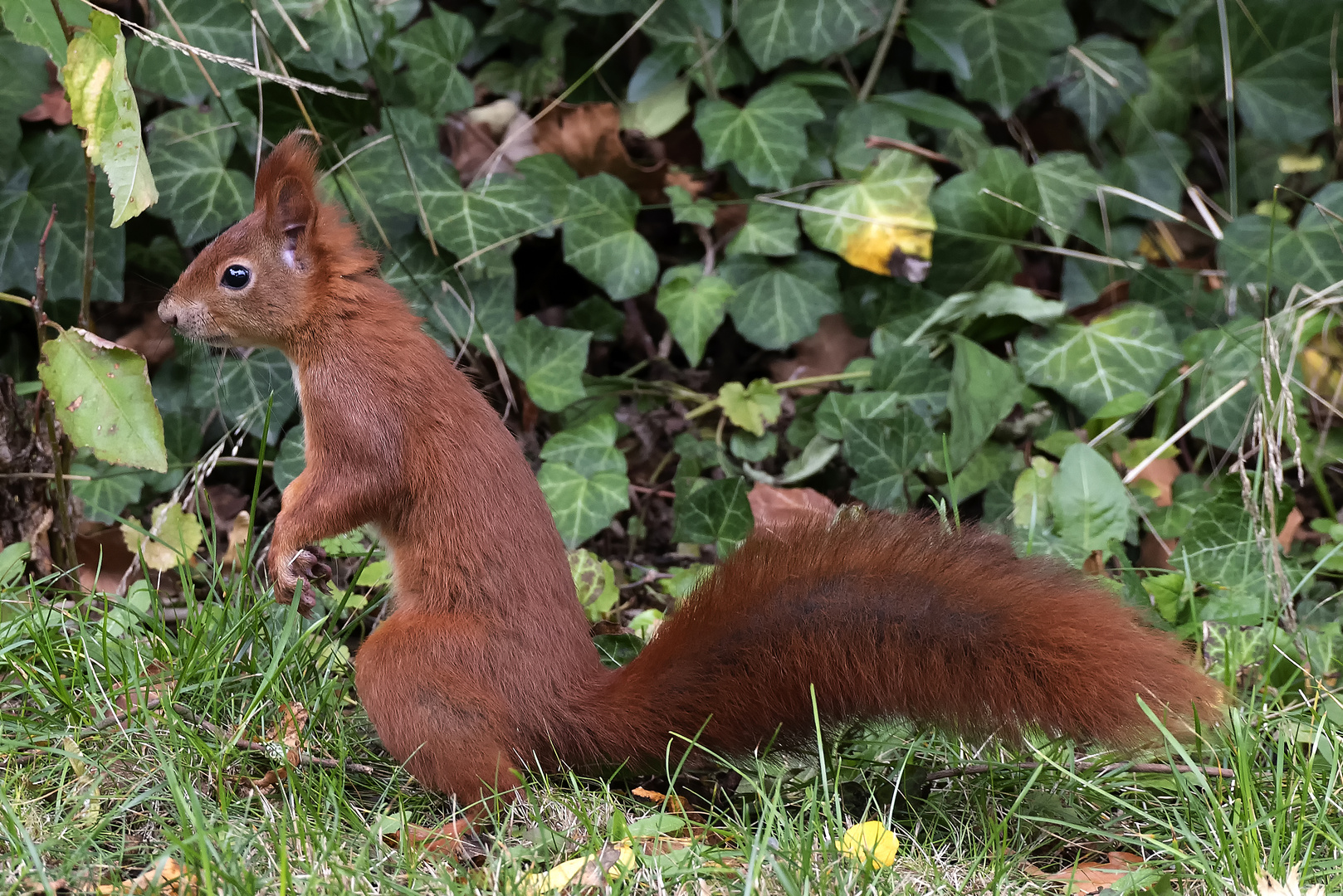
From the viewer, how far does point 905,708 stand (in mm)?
1482

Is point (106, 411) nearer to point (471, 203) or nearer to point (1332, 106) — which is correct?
point (471, 203)

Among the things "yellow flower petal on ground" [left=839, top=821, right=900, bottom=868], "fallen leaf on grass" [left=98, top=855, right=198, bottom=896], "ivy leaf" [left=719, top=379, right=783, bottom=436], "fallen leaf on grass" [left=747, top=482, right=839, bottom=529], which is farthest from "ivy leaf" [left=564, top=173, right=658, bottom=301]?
"fallen leaf on grass" [left=98, top=855, right=198, bottom=896]

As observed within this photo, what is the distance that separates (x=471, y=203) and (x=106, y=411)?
44.2 inches

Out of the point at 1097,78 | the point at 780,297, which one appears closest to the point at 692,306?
the point at 780,297

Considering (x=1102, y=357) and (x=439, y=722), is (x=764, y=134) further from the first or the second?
(x=439, y=722)

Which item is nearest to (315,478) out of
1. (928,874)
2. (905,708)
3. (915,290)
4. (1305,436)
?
(905,708)

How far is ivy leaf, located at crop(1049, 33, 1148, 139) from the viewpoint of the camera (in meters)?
3.24

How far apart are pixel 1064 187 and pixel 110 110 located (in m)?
2.31

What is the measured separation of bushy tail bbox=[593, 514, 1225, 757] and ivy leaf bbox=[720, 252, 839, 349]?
1.32 meters

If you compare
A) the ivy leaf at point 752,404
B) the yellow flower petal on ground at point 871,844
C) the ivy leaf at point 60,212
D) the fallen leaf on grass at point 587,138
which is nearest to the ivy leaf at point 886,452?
the ivy leaf at point 752,404

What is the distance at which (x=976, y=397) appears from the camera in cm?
270

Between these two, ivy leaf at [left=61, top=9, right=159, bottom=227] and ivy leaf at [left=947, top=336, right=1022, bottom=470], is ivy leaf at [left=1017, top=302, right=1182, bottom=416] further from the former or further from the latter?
ivy leaf at [left=61, top=9, right=159, bottom=227]

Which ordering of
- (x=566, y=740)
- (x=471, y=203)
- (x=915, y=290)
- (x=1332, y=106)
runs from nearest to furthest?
(x=566, y=740), (x=471, y=203), (x=915, y=290), (x=1332, y=106)

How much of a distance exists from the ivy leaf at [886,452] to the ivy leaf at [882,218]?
0.48 metres
